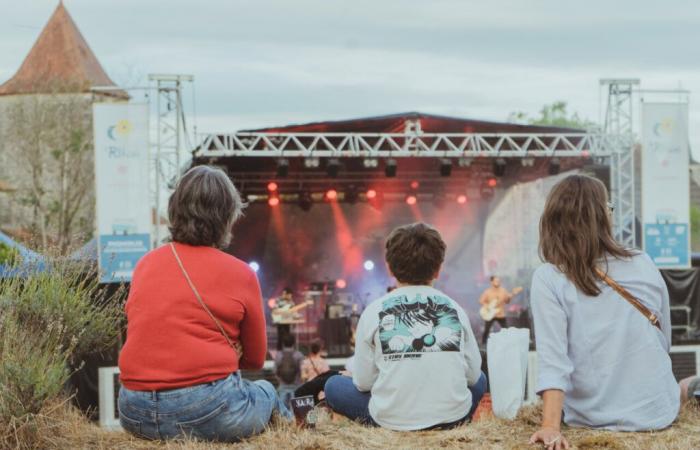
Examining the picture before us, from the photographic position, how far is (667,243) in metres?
12.9

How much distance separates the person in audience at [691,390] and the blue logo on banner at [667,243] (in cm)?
929

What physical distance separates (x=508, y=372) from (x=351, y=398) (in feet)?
2.17

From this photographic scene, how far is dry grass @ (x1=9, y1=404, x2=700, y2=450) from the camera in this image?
3129 millimetres

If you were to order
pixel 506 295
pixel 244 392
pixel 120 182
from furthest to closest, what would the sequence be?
1. pixel 506 295
2. pixel 120 182
3. pixel 244 392

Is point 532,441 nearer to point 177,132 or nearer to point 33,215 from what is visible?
point 177,132

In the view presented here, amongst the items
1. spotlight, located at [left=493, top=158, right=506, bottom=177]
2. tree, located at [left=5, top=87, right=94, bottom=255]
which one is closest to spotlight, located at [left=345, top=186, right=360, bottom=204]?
spotlight, located at [left=493, top=158, right=506, bottom=177]

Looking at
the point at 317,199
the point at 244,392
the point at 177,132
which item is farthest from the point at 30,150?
the point at 244,392

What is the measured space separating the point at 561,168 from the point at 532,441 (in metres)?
12.1

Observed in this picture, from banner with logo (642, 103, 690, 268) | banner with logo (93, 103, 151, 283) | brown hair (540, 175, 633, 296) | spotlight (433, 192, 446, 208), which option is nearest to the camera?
brown hair (540, 175, 633, 296)

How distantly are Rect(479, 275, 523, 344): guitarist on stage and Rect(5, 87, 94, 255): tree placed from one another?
2395 centimetres

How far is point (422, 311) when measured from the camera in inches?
142

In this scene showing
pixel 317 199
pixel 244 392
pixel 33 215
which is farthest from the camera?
pixel 33 215

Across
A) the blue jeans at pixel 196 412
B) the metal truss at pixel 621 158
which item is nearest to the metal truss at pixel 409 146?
the metal truss at pixel 621 158

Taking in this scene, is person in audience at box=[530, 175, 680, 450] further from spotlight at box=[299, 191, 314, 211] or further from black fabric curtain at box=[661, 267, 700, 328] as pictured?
spotlight at box=[299, 191, 314, 211]
